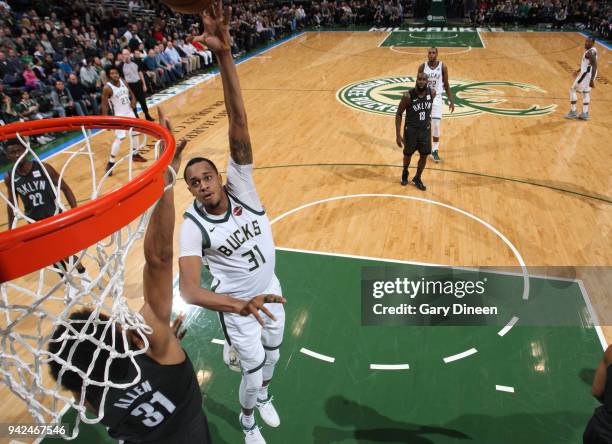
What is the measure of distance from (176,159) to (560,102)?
439 inches

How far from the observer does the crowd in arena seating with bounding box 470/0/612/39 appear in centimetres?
2092

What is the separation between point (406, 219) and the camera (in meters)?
6.09

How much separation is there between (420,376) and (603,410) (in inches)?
64.0

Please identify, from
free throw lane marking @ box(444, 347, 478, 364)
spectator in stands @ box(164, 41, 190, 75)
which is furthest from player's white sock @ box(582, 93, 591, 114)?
spectator in stands @ box(164, 41, 190, 75)

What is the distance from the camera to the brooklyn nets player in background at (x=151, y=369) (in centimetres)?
172

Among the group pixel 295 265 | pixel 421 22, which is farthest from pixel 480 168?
pixel 421 22

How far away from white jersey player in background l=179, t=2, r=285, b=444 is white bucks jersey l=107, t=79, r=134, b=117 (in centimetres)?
573

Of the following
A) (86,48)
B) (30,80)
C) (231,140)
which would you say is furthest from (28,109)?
(231,140)

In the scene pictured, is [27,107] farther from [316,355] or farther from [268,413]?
[268,413]

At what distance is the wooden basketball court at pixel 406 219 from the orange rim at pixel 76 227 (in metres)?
2.39

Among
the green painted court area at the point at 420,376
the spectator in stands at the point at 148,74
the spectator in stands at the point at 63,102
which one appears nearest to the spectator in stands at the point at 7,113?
the spectator in stands at the point at 63,102

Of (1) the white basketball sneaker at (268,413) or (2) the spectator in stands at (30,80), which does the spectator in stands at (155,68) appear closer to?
(2) the spectator in stands at (30,80)

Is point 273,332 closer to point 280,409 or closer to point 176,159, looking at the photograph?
point 280,409

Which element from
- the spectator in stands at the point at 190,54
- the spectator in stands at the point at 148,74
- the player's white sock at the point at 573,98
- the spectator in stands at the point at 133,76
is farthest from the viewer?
the spectator in stands at the point at 190,54
